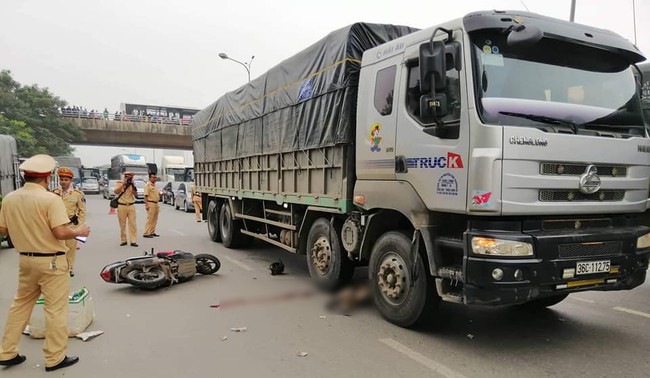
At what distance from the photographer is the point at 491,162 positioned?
3.66 m

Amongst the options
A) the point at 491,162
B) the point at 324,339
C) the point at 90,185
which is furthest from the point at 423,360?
the point at 90,185

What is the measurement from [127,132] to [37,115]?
736cm

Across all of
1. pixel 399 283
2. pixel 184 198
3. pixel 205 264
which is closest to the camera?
pixel 399 283

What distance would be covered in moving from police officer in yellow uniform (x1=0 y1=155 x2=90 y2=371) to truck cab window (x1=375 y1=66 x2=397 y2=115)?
3.09 m

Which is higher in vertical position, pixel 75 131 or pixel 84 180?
pixel 75 131

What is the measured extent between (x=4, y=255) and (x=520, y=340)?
380 inches

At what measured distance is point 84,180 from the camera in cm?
3866

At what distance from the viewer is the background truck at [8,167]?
11281 mm

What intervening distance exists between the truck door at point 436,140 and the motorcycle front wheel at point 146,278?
12.0ft

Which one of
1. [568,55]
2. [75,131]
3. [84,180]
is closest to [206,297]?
[568,55]

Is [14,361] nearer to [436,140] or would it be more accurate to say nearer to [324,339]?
[324,339]

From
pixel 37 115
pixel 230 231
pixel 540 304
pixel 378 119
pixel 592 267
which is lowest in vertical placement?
pixel 540 304

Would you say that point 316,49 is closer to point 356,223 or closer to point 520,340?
point 356,223

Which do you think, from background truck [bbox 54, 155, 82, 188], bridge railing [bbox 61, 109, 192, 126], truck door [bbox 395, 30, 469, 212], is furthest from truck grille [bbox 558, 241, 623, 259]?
bridge railing [bbox 61, 109, 192, 126]
